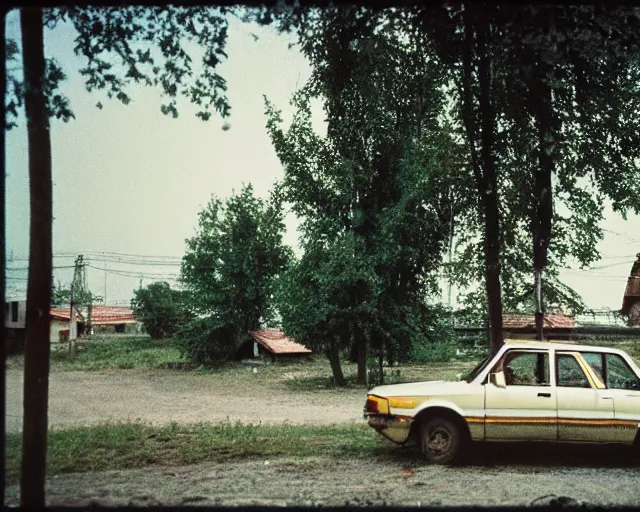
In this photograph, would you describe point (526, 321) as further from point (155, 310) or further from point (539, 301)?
point (155, 310)

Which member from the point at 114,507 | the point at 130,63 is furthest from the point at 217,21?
the point at 114,507

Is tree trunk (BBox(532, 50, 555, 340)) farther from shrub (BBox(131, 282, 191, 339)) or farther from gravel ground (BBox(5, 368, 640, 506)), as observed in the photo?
shrub (BBox(131, 282, 191, 339))

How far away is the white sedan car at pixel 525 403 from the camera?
9594 mm

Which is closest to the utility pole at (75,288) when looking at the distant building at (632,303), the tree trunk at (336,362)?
the tree trunk at (336,362)


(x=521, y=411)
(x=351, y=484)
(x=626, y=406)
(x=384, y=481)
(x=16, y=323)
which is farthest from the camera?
(x=16, y=323)

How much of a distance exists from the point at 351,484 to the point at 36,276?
4.60m

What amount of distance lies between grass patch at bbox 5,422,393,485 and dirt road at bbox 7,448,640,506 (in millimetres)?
647

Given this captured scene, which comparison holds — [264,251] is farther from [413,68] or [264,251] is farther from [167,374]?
[413,68]

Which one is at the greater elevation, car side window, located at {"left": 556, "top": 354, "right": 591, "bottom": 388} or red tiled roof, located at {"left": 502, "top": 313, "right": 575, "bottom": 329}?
red tiled roof, located at {"left": 502, "top": 313, "right": 575, "bottom": 329}

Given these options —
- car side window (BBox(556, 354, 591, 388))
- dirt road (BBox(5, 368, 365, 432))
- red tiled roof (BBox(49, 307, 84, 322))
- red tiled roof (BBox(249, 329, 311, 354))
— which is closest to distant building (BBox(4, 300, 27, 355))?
red tiled roof (BBox(49, 307, 84, 322))

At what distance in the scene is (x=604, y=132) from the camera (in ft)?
44.3

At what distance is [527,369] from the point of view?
32.6 feet

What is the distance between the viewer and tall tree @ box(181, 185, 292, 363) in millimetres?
41969

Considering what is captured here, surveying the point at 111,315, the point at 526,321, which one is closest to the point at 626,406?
the point at 526,321
